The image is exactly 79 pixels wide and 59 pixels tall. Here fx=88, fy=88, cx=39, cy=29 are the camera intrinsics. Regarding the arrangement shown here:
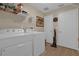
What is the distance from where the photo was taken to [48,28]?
1.25 metres

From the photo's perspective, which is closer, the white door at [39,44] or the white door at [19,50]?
the white door at [19,50]

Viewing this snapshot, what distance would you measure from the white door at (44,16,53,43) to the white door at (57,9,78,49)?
12 cm

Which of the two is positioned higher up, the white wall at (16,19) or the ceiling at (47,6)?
the ceiling at (47,6)

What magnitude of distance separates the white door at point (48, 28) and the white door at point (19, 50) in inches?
11.9

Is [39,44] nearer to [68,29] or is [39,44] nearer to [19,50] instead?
[19,50]

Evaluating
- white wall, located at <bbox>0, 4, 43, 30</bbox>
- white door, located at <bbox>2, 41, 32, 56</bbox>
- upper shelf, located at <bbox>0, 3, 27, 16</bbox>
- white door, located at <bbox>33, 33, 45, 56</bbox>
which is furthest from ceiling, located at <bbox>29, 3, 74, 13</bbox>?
white door, located at <bbox>2, 41, 32, 56</bbox>

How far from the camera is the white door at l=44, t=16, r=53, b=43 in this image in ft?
4.04

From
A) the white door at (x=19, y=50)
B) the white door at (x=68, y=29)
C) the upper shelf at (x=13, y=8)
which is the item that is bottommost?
the white door at (x=19, y=50)

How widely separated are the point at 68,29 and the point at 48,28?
285mm

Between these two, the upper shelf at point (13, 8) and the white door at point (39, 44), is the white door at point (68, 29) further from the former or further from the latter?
the upper shelf at point (13, 8)

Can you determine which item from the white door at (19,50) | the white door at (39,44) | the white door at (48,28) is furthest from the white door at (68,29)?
the white door at (19,50)

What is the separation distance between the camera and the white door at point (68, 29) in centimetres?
121

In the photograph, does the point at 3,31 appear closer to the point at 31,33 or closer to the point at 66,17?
the point at 31,33

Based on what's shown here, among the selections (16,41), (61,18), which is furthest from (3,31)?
(61,18)
